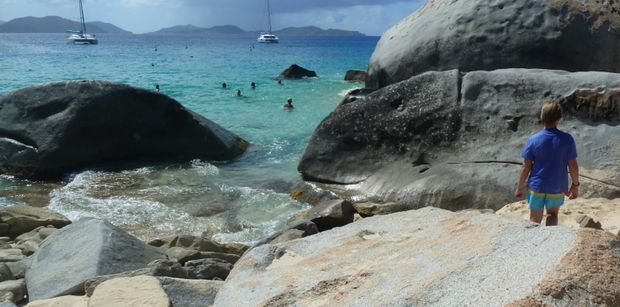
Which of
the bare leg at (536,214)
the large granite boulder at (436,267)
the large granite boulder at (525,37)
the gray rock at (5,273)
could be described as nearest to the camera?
the large granite boulder at (436,267)

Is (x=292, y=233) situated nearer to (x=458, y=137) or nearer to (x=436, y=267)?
(x=458, y=137)

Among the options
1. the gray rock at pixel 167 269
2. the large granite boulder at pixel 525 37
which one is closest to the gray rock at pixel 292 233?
the gray rock at pixel 167 269

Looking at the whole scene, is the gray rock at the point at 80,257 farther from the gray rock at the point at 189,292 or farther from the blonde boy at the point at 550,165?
the blonde boy at the point at 550,165

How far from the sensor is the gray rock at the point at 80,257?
15.5ft

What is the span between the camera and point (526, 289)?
247cm

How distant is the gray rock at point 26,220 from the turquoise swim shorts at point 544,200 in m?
6.07

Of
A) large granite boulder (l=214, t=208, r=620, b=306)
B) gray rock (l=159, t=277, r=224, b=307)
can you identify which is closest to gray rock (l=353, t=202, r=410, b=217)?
large granite boulder (l=214, t=208, r=620, b=306)

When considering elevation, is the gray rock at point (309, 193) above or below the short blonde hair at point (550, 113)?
below

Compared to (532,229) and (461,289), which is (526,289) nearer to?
(461,289)

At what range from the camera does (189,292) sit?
3934mm

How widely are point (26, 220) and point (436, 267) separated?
6651 millimetres

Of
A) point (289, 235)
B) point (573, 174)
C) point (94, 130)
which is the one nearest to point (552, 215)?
point (573, 174)

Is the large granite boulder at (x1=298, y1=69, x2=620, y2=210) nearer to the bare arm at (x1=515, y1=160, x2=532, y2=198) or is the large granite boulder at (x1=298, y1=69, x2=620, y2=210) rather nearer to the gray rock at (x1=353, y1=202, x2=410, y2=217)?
the gray rock at (x1=353, y1=202, x2=410, y2=217)

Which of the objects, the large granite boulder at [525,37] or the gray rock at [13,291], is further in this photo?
the large granite boulder at [525,37]
